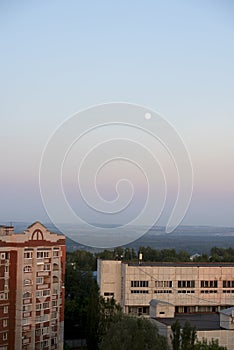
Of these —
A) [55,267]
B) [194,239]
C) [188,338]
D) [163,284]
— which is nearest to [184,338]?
[188,338]

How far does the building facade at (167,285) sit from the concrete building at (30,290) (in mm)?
3381

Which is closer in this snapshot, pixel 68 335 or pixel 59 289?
pixel 59 289

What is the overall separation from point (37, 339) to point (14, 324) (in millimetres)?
604

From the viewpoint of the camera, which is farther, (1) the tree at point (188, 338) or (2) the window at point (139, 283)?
(2) the window at point (139, 283)

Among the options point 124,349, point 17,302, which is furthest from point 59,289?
point 124,349

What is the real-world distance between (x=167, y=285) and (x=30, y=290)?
4.94 m

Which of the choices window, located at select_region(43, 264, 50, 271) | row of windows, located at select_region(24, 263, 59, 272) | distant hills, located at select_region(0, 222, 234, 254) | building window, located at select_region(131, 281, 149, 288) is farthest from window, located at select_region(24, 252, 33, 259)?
distant hills, located at select_region(0, 222, 234, 254)

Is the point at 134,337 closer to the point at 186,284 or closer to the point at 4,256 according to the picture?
the point at 4,256

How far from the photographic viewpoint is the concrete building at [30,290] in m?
10.6

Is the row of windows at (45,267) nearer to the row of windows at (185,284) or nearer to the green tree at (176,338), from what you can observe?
the green tree at (176,338)

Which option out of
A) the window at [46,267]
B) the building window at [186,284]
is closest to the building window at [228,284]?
the building window at [186,284]

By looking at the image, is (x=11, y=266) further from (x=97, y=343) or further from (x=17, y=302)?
(x=97, y=343)

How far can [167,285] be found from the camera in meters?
15.0

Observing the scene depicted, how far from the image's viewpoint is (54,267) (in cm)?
1166
